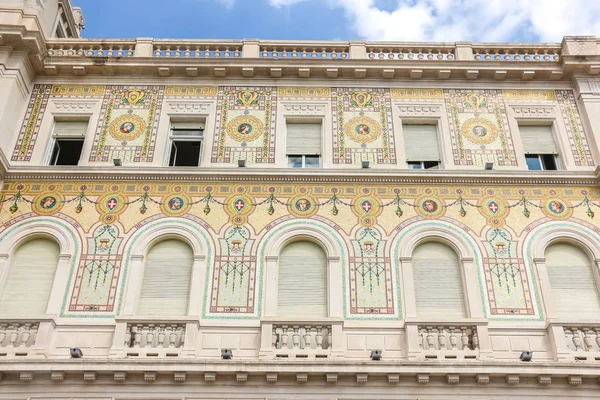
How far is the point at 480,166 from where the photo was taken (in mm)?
18031

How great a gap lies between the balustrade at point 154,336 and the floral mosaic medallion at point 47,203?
163 inches

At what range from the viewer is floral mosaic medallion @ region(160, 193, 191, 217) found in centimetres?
1705

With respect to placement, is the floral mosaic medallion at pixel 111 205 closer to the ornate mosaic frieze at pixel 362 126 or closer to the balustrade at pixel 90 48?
the balustrade at pixel 90 48

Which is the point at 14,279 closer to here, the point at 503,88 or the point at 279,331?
the point at 279,331

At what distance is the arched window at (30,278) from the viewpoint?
1569cm

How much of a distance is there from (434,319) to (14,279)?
10.0 metres

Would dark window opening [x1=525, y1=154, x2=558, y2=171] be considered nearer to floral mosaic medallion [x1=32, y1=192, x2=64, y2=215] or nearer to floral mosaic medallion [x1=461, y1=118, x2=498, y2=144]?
floral mosaic medallion [x1=461, y1=118, x2=498, y2=144]

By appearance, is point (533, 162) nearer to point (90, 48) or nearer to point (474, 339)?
point (474, 339)

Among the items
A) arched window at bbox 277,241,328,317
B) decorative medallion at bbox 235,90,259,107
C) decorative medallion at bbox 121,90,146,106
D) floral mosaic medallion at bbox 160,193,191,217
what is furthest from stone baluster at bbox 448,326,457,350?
decorative medallion at bbox 121,90,146,106

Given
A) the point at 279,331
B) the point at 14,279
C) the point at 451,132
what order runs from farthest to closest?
the point at 451,132 < the point at 14,279 < the point at 279,331

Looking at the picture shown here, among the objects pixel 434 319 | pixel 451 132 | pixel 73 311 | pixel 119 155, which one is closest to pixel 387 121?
pixel 451 132

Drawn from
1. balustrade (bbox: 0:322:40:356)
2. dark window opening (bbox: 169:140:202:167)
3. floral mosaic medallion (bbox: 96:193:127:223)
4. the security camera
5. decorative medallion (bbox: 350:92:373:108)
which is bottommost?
the security camera

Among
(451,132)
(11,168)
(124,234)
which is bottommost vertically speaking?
(124,234)

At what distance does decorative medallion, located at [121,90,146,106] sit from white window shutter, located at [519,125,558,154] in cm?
1099
